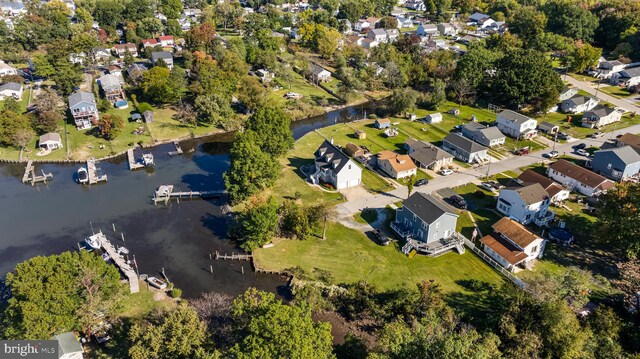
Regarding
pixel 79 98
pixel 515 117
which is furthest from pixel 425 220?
pixel 79 98

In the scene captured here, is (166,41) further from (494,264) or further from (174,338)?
(494,264)

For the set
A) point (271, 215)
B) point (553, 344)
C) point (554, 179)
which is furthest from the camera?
point (554, 179)

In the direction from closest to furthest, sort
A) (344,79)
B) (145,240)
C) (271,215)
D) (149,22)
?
1. (271,215)
2. (145,240)
3. (344,79)
4. (149,22)

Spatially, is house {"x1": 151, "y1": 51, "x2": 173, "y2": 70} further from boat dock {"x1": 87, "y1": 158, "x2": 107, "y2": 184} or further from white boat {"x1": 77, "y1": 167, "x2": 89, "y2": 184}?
white boat {"x1": 77, "y1": 167, "x2": 89, "y2": 184}

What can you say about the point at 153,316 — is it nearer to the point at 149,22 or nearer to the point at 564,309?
the point at 564,309

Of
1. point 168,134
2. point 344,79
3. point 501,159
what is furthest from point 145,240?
point 344,79

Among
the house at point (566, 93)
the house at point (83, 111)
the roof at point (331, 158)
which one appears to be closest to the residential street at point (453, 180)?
the roof at point (331, 158)

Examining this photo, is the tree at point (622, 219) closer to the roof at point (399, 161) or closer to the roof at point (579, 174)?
the roof at point (579, 174)
